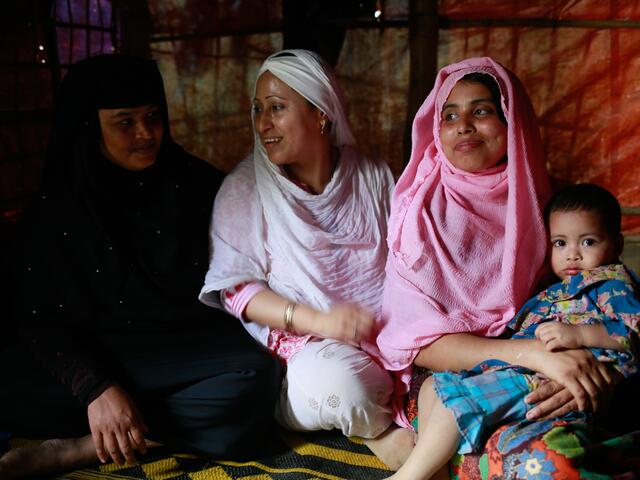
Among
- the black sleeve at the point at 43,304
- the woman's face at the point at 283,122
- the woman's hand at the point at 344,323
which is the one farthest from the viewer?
the woman's face at the point at 283,122

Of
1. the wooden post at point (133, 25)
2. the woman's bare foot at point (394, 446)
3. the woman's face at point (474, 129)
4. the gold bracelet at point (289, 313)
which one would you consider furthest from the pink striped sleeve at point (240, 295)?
the wooden post at point (133, 25)

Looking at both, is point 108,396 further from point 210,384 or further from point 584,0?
point 584,0

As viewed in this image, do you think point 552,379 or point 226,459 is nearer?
point 552,379

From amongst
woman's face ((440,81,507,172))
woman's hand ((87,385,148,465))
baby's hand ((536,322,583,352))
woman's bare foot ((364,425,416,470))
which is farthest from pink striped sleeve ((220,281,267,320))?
baby's hand ((536,322,583,352))

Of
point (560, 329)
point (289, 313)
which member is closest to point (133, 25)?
point (289, 313)

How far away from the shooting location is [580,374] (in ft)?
4.63

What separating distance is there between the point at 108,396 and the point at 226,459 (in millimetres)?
387

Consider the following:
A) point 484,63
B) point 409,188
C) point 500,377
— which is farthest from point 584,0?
point 500,377

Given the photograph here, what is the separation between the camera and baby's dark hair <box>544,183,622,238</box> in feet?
5.06

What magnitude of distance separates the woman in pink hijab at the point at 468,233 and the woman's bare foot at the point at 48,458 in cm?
89

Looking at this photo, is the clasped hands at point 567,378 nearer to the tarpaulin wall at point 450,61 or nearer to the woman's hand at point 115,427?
the woman's hand at point 115,427

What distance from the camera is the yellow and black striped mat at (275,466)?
168 centimetres

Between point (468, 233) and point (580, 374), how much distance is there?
0.47 m

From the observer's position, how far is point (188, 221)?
1.91 meters
